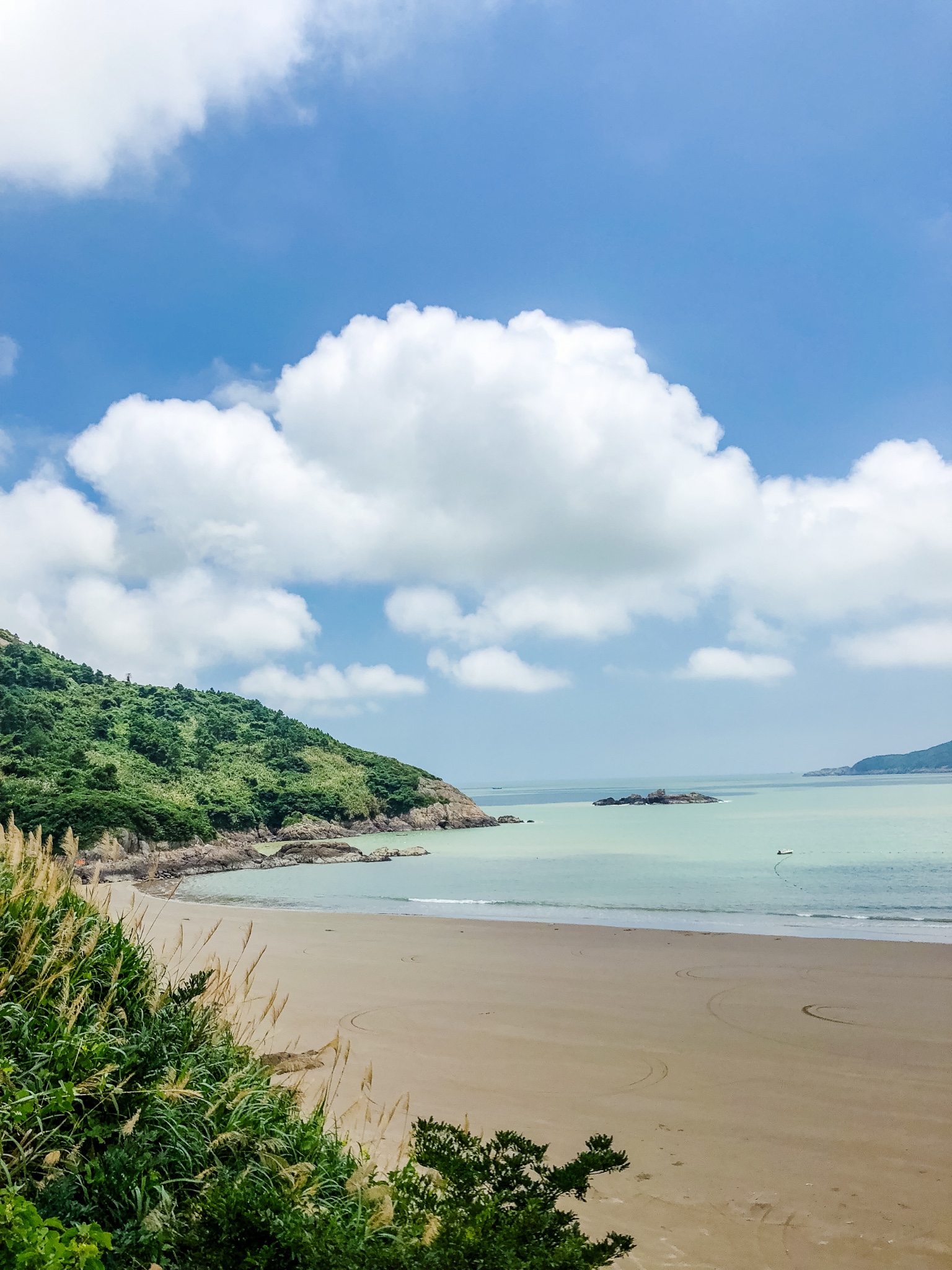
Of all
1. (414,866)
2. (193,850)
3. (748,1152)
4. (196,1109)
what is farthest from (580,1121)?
(193,850)

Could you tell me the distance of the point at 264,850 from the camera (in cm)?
5506

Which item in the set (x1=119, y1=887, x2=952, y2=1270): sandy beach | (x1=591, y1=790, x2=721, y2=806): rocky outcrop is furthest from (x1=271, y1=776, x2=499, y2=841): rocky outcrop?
(x1=119, y1=887, x2=952, y2=1270): sandy beach

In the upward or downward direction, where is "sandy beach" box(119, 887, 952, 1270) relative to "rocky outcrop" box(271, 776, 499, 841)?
upward

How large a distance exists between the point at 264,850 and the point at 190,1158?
54.7 m

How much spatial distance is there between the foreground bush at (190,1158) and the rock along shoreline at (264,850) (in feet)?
59.6

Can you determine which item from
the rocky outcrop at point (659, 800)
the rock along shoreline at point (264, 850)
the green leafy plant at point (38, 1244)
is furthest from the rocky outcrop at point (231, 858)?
the rocky outcrop at point (659, 800)

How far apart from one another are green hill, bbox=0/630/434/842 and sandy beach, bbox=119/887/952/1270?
104 feet

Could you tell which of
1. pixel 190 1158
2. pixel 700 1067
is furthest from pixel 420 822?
pixel 190 1158

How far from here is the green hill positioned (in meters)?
43.5

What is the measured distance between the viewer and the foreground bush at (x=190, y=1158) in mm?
2537

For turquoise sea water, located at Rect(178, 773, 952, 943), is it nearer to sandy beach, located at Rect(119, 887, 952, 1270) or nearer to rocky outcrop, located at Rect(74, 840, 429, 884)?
rocky outcrop, located at Rect(74, 840, 429, 884)

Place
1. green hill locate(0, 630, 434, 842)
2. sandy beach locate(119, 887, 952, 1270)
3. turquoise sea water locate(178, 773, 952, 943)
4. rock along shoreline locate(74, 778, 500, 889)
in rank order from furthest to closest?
green hill locate(0, 630, 434, 842) < rock along shoreline locate(74, 778, 500, 889) < turquoise sea water locate(178, 773, 952, 943) < sandy beach locate(119, 887, 952, 1270)

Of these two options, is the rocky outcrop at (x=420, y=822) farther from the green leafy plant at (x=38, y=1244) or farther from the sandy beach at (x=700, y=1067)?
the green leafy plant at (x=38, y=1244)

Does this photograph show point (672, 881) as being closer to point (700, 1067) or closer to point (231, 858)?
point (700, 1067)
